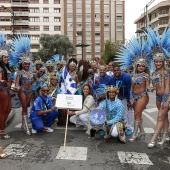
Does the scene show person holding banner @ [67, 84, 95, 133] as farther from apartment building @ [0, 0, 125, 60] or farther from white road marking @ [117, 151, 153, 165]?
apartment building @ [0, 0, 125, 60]

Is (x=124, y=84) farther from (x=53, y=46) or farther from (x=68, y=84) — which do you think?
(x=53, y=46)

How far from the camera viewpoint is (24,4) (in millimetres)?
53938

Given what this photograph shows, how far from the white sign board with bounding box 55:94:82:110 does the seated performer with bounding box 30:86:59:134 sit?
0.62 m

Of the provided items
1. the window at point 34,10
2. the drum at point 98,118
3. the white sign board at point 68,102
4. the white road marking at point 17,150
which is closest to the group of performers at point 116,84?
the drum at point 98,118

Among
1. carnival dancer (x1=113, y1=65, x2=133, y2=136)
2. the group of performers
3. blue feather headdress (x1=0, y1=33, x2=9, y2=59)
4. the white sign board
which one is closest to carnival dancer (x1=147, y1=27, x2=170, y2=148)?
the group of performers

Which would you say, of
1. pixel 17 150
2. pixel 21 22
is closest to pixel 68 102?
pixel 17 150

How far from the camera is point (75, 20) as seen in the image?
59844 millimetres

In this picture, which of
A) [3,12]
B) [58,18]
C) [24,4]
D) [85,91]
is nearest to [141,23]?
[58,18]

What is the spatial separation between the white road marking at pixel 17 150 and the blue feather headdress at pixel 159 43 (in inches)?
122

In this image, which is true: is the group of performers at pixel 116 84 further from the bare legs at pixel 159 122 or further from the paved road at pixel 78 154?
the paved road at pixel 78 154

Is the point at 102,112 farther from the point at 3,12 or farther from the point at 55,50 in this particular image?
the point at 3,12

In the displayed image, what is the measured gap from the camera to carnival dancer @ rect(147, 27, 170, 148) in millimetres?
4719

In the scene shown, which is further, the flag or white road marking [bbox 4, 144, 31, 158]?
the flag

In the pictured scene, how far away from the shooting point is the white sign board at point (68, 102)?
5.04 meters
